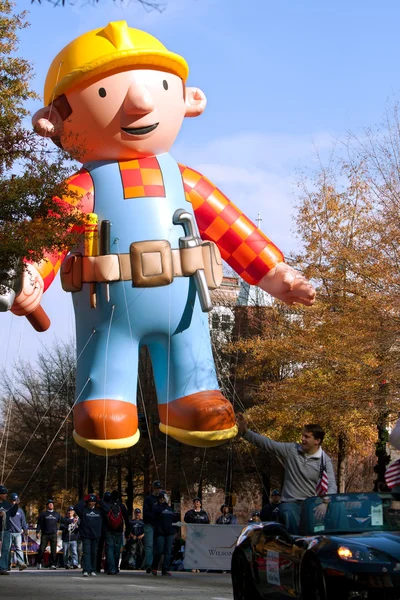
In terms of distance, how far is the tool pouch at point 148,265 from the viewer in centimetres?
1116

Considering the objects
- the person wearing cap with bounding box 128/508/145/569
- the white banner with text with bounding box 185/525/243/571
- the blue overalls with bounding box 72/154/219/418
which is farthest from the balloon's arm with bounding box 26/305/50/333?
the person wearing cap with bounding box 128/508/145/569

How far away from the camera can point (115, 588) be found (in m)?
10.6

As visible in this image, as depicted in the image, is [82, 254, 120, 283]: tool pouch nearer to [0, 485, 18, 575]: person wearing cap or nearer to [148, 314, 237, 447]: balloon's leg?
[148, 314, 237, 447]: balloon's leg

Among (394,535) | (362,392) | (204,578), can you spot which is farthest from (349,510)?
(362,392)

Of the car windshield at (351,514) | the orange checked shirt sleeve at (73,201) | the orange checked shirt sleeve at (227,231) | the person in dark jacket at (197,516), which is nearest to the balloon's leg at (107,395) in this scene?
the orange checked shirt sleeve at (73,201)

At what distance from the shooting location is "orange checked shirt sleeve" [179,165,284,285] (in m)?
12.2

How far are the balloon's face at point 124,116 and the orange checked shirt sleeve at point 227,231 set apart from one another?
2.47 feet

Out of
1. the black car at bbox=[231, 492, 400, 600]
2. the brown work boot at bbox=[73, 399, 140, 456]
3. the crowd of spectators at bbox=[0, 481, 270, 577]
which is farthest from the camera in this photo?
the crowd of spectators at bbox=[0, 481, 270, 577]

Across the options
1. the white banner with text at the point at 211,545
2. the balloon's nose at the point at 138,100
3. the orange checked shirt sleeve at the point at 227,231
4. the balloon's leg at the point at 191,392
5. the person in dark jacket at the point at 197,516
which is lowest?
the white banner with text at the point at 211,545

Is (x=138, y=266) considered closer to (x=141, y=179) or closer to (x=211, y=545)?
(x=141, y=179)

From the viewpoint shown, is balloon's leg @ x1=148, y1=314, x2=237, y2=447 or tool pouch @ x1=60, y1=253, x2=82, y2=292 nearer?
balloon's leg @ x1=148, y1=314, x2=237, y2=447

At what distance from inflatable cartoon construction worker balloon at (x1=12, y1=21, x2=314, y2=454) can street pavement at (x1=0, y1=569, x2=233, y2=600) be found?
4.94ft

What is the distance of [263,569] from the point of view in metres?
7.52

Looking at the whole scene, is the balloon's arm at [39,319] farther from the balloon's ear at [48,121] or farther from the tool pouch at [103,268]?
the balloon's ear at [48,121]
